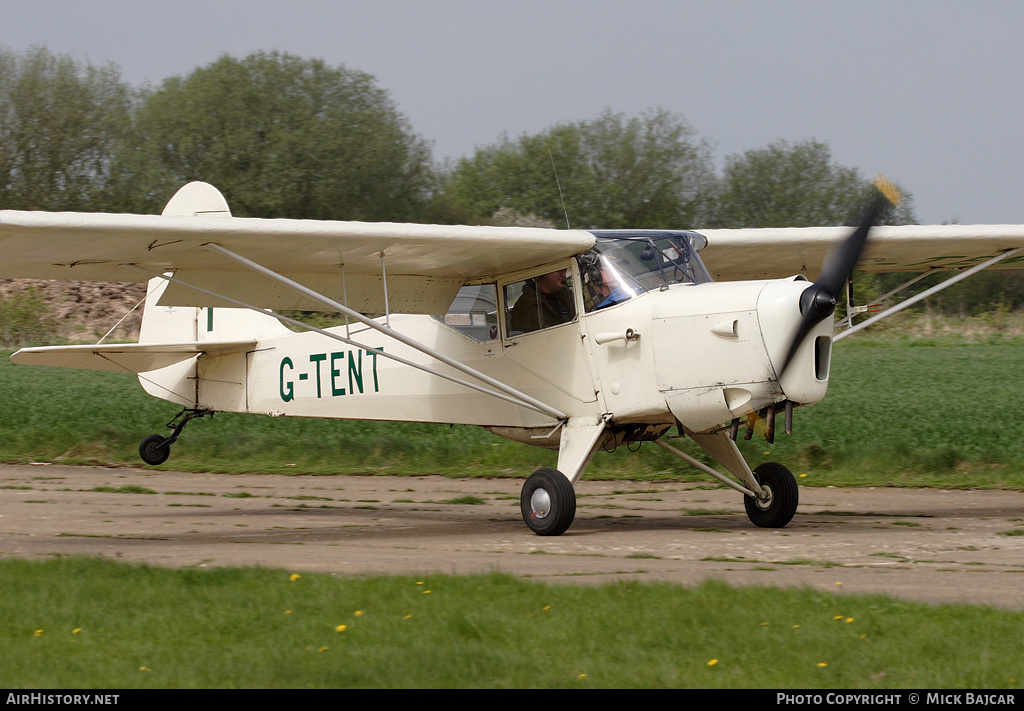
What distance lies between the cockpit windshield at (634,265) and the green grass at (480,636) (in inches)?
156

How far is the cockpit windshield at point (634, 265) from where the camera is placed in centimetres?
997

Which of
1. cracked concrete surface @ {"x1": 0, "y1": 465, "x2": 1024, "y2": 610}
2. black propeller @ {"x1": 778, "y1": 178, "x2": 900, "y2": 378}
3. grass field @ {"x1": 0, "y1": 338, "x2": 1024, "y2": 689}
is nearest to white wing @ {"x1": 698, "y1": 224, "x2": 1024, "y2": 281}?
black propeller @ {"x1": 778, "y1": 178, "x2": 900, "y2": 378}

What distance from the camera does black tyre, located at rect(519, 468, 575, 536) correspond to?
9695mm

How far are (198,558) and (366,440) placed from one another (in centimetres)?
994

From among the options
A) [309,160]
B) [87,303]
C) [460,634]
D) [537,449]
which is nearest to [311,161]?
[309,160]

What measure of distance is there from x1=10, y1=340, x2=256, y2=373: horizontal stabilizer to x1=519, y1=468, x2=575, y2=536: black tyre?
5.18 m

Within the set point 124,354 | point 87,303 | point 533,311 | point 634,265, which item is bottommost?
point 124,354

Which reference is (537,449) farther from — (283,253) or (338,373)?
(283,253)

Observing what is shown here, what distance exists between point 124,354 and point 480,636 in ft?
30.9

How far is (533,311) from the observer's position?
35.6ft

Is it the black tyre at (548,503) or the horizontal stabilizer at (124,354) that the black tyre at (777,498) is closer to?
the black tyre at (548,503)

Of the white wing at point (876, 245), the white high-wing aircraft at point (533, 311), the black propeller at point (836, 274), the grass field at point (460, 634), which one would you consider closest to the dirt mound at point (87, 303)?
the white high-wing aircraft at point (533, 311)

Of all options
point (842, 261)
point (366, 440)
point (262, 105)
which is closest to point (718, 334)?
point (842, 261)
